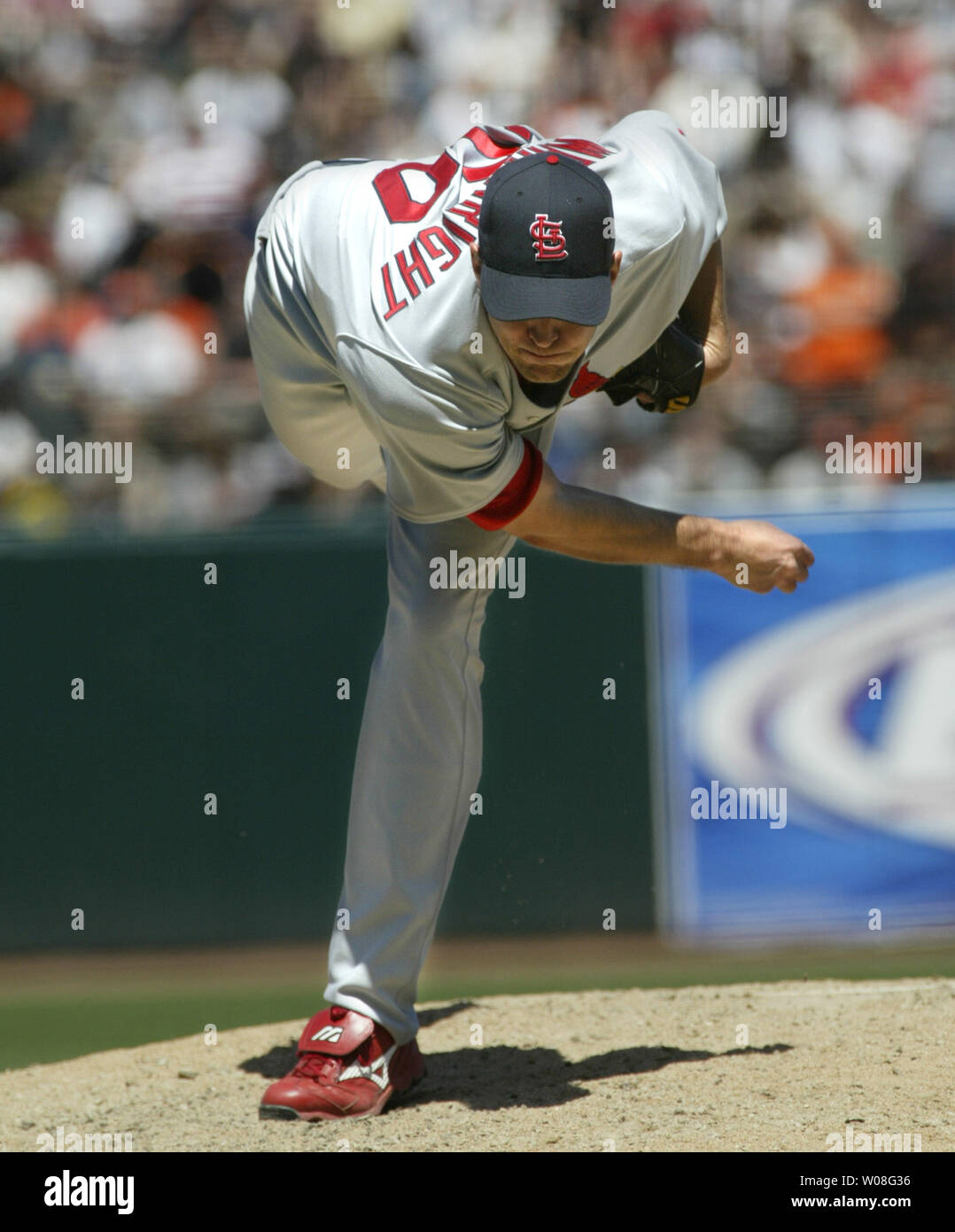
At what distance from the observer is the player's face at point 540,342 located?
2.61 metres

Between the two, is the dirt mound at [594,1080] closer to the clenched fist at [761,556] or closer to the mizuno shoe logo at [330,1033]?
the mizuno shoe logo at [330,1033]

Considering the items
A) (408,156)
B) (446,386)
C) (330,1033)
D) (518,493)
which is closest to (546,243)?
(446,386)

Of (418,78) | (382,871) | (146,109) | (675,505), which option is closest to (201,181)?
(146,109)

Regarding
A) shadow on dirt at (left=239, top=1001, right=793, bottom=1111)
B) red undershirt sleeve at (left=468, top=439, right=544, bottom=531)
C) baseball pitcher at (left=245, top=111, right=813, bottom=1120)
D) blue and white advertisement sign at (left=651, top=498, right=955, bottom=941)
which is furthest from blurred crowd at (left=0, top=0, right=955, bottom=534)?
red undershirt sleeve at (left=468, top=439, right=544, bottom=531)

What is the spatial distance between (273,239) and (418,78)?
4.66m

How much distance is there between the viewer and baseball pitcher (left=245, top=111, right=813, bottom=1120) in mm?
2652

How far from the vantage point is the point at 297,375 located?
3.07 m

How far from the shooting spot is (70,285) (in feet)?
23.3

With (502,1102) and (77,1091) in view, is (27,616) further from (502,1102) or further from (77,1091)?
(502,1102)

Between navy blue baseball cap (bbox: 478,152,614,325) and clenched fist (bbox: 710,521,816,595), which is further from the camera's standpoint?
clenched fist (bbox: 710,521,816,595)

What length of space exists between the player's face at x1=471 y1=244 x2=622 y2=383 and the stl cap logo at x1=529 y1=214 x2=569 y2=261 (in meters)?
0.11

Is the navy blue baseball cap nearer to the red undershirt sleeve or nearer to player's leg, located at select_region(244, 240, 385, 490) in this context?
the red undershirt sleeve

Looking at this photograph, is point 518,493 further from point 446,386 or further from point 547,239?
point 547,239

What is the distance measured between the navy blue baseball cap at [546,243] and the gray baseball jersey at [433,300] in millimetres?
94
